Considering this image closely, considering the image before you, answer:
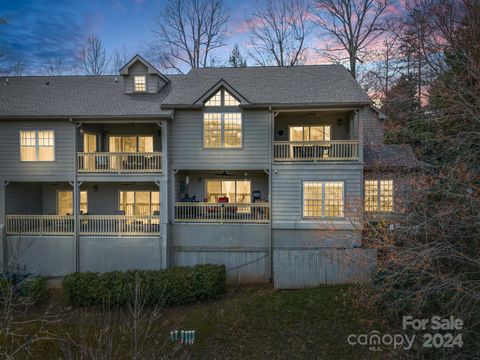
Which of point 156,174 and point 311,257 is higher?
point 156,174

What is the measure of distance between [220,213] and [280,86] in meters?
7.59

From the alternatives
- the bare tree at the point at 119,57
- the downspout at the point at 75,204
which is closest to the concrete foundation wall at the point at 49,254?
the downspout at the point at 75,204

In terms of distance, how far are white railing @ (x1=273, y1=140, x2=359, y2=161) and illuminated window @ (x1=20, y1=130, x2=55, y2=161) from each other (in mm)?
11337

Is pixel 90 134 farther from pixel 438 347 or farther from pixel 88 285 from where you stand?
pixel 438 347

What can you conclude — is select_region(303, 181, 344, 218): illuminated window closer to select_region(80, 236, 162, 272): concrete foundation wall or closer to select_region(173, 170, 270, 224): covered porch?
select_region(173, 170, 270, 224): covered porch

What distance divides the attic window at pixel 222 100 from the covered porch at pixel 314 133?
243 cm

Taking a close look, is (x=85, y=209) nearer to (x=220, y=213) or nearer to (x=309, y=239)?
(x=220, y=213)

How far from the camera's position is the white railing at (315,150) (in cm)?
1520

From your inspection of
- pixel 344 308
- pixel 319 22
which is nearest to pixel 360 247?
pixel 344 308

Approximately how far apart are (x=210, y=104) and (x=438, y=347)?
13092 millimetres

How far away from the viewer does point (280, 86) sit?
16.9 metres

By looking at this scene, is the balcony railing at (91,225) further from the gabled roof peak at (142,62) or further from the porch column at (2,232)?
the gabled roof peak at (142,62)

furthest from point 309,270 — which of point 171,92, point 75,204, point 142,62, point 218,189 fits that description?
point 142,62

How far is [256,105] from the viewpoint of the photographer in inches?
595
